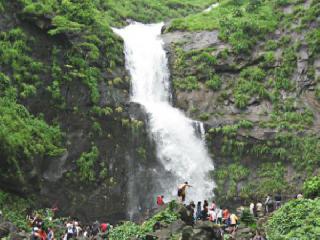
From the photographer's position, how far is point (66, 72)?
29.9m

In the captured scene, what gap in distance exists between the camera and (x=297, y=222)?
61.4ft

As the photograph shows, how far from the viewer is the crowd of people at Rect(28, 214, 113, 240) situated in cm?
2116

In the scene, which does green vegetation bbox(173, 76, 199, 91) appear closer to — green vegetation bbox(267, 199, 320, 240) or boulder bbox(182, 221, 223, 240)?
green vegetation bbox(267, 199, 320, 240)

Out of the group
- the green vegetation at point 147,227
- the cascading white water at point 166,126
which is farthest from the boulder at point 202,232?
the cascading white water at point 166,126

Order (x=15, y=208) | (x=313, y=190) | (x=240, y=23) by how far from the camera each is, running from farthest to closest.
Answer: (x=240, y=23) → (x=15, y=208) → (x=313, y=190)

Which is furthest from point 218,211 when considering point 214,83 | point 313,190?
point 214,83

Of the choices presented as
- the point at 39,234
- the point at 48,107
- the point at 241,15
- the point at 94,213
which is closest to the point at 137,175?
the point at 94,213

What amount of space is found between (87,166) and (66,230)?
505 cm

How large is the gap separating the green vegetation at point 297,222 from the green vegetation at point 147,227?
3.53 m

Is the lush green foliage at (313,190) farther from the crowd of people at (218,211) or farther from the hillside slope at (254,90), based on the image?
the hillside slope at (254,90)

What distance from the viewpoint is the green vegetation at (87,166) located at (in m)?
27.2

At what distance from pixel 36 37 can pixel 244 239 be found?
60.5 feet

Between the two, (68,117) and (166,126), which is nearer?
(68,117)

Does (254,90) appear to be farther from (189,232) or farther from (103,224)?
(189,232)
